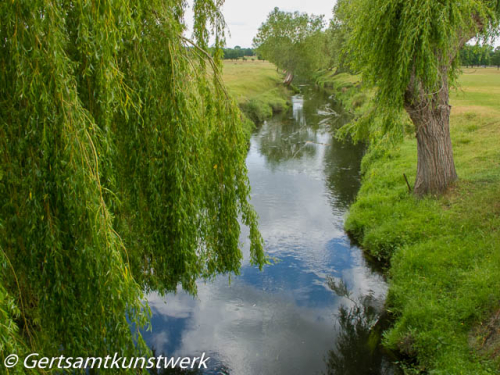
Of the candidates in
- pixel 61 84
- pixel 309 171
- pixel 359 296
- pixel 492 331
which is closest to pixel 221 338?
pixel 359 296

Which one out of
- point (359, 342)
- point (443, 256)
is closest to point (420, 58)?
point (443, 256)

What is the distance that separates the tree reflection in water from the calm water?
20mm

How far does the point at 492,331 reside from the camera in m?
6.32

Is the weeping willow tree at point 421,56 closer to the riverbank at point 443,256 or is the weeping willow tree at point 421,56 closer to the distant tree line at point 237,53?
the riverbank at point 443,256

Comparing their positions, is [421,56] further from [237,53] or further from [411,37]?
[237,53]

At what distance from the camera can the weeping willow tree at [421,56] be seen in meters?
9.27

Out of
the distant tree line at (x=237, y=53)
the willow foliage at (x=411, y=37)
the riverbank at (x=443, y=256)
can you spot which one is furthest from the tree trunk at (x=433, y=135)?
the distant tree line at (x=237, y=53)

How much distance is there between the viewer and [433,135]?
1073 cm

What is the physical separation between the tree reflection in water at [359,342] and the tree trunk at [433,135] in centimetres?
438

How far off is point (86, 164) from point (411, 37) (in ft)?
27.9

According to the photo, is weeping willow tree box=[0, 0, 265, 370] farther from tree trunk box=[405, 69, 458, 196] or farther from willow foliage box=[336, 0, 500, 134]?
tree trunk box=[405, 69, 458, 196]

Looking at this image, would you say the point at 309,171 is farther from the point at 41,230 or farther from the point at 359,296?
the point at 41,230

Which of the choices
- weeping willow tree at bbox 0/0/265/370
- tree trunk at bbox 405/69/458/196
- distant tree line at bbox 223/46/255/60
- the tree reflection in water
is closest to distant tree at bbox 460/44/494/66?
tree trunk at bbox 405/69/458/196

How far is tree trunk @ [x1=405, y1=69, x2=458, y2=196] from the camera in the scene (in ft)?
34.0
